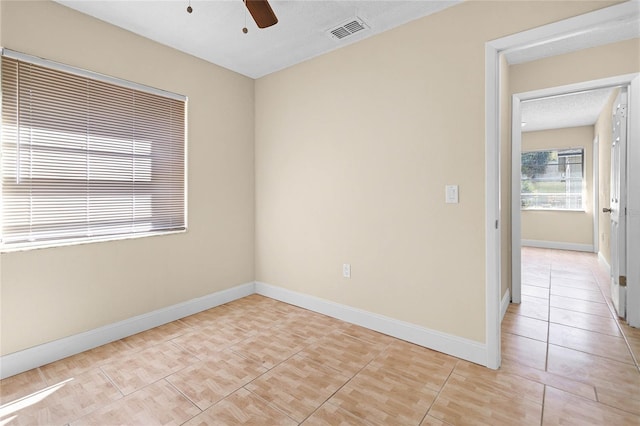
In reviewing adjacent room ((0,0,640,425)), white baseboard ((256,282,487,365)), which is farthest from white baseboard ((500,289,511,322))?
white baseboard ((256,282,487,365))

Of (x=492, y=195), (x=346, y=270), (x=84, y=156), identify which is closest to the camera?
(x=492, y=195)

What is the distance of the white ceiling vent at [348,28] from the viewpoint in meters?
2.46

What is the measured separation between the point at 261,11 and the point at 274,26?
934mm

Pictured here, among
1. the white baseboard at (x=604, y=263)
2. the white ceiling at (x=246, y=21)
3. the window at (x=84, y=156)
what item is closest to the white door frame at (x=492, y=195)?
the white ceiling at (x=246, y=21)

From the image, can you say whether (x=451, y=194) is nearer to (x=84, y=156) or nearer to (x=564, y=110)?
(x=84, y=156)

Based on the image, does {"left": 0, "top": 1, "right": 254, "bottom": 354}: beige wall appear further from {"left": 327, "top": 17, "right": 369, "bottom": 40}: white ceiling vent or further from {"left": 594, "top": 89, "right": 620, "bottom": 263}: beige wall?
{"left": 594, "top": 89, "right": 620, "bottom": 263}: beige wall

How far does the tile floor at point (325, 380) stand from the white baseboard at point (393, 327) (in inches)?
2.9

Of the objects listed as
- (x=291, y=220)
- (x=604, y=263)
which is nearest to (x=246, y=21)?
Result: (x=291, y=220)

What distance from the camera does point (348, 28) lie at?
100 inches

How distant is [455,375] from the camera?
202cm

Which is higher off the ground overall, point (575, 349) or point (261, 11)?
point (261, 11)

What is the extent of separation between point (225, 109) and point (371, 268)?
231cm

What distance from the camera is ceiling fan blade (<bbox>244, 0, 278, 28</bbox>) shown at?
165 cm

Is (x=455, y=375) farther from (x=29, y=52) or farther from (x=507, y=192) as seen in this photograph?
(x=29, y=52)
